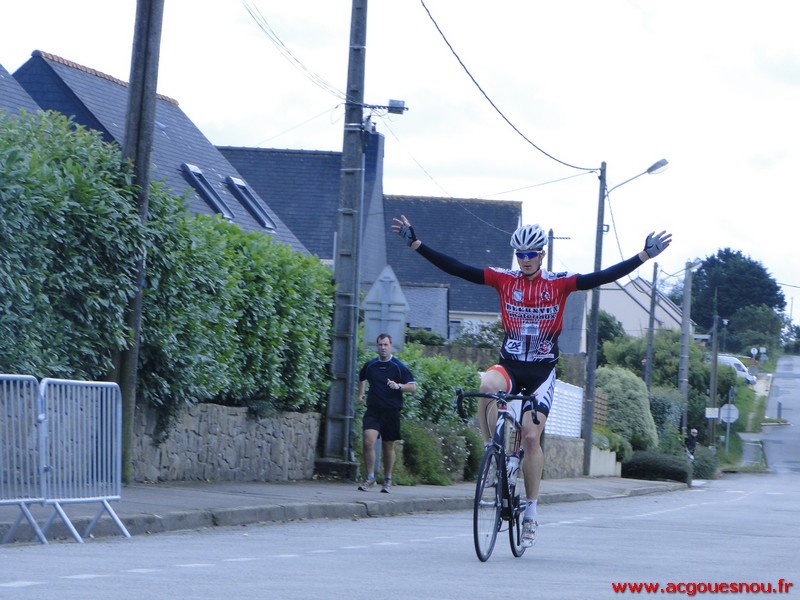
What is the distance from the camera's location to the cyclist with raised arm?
28.4 feet

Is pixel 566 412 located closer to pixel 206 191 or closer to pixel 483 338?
pixel 483 338

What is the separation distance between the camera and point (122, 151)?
1366 cm

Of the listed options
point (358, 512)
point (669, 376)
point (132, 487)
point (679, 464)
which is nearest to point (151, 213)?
point (132, 487)

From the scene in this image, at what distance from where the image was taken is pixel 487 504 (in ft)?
27.6

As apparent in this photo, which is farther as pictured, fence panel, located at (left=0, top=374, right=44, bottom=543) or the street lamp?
the street lamp

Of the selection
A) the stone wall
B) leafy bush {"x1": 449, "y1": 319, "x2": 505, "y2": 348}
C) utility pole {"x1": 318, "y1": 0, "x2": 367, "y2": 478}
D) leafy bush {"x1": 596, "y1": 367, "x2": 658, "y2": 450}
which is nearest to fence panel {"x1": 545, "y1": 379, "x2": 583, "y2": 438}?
leafy bush {"x1": 449, "y1": 319, "x2": 505, "y2": 348}

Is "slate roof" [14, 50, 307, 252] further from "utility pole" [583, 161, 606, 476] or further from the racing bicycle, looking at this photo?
the racing bicycle

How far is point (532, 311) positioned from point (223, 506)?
14.6 ft

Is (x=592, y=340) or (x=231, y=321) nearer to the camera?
(x=231, y=321)

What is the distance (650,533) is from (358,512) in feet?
10.6

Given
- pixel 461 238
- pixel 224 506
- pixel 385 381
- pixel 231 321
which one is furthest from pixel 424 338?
pixel 224 506

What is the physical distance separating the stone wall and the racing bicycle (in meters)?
6.60

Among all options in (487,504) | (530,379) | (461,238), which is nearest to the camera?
(487,504)

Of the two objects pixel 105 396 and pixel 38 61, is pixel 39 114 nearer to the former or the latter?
pixel 105 396
